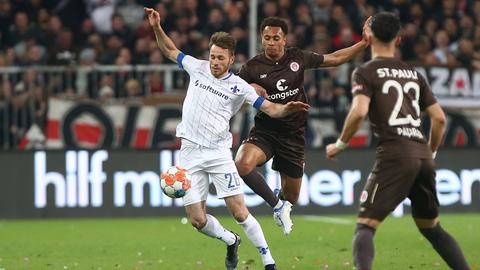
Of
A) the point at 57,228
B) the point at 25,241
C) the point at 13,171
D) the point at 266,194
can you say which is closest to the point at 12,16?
the point at 13,171

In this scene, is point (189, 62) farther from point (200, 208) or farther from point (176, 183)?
point (200, 208)

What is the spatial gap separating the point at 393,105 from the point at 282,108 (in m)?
1.81

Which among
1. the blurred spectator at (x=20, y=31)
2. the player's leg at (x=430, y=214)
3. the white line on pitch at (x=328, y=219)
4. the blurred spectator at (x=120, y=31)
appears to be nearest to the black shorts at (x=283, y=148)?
the player's leg at (x=430, y=214)

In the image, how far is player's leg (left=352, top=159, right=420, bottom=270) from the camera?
8484 mm

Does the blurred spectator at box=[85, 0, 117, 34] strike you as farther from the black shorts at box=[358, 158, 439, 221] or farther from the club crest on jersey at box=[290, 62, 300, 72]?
the black shorts at box=[358, 158, 439, 221]

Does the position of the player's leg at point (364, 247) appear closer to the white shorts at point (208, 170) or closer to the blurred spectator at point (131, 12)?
the white shorts at point (208, 170)

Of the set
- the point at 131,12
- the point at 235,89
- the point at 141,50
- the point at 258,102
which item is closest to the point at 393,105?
the point at 258,102

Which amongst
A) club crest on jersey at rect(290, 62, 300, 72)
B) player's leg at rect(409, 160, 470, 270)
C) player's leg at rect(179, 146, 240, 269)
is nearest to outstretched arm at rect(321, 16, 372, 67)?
club crest on jersey at rect(290, 62, 300, 72)

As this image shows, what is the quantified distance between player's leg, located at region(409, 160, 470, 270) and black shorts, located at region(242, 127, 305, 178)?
328 centimetres

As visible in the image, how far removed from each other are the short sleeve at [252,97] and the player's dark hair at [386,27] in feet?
7.13

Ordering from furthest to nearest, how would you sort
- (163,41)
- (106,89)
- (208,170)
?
1. (106,89)
2. (163,41)
3. (208,170)

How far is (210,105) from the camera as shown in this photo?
10.7 meters

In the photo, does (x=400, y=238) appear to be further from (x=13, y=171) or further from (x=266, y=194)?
(x=13, y=171)

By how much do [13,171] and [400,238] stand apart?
7.20 m
